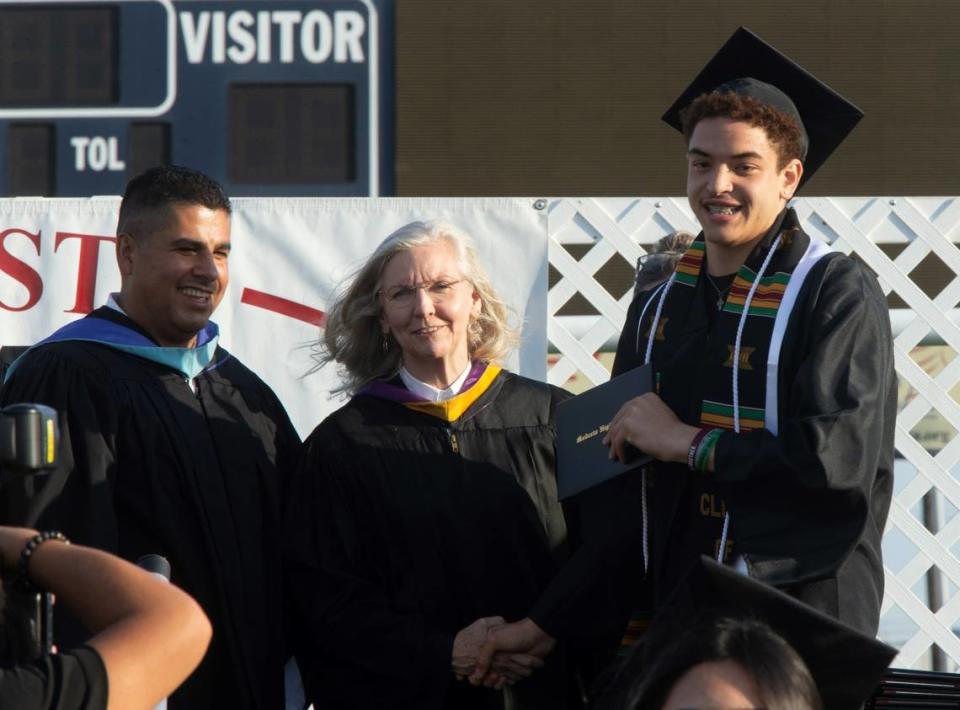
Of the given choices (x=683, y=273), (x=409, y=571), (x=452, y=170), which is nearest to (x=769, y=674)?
(x=683, y=273)

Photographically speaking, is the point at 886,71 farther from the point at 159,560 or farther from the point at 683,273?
the point at 159,560

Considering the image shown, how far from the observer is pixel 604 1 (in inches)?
367

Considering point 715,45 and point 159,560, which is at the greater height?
point 715,45

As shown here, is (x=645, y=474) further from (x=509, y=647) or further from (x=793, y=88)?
(x=793, y=88)

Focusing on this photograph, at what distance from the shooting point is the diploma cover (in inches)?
126

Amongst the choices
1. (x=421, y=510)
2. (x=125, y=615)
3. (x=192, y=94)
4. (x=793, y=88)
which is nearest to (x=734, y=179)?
(x=793, y=88)

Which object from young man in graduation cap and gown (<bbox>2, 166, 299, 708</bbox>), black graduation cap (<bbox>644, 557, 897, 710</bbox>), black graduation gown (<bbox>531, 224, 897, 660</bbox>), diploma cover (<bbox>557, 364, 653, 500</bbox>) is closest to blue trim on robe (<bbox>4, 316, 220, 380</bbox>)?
young man in graduation cap and gown (<bbox>2, 166, 299, 708</bbox>)

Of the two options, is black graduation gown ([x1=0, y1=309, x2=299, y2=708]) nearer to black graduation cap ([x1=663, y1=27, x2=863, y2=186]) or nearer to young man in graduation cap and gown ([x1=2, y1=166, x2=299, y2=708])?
young man in graduation cap and gown ([x1=2, y1=166, x2=299, y2=708])

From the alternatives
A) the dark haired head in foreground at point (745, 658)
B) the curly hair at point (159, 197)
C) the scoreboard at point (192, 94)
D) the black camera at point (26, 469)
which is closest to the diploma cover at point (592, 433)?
the dark haired head in foreground at point (745, 658)

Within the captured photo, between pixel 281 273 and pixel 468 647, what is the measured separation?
2.44 m

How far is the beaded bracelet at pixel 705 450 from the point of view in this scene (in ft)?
9.82

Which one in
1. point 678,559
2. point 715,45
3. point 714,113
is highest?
point 715,45

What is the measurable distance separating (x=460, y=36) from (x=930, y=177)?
102 inches

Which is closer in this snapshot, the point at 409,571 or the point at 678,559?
the point at 678,559
